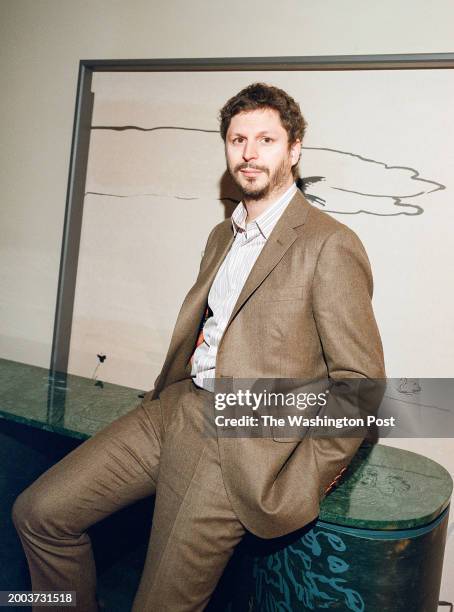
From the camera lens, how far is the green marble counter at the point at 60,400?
6.56 feet

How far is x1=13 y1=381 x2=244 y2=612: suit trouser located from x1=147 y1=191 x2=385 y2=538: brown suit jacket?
10cm

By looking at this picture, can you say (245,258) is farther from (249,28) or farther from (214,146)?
(249,28)

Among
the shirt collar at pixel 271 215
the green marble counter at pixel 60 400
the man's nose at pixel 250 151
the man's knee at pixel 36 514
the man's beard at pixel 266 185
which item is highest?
the man's nose at pixel 250 151

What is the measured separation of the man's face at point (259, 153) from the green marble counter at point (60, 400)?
1029mm

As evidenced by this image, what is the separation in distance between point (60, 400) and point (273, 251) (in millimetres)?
1173

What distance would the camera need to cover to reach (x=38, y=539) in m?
1.69

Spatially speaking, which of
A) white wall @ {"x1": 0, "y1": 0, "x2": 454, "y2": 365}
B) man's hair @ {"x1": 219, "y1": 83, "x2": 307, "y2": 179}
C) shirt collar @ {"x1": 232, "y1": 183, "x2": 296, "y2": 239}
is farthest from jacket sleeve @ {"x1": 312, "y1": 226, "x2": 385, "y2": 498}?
white wall @ {"x1": 0, "y1": 0, "x2": 454, "y2": 365}

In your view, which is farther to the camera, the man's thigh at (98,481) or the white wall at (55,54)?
the white wall at (55,54)

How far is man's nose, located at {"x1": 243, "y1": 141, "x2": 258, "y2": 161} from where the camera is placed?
66.6 inches

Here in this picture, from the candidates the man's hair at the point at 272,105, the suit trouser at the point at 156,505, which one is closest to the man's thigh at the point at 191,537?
the suit trouser at the point at 156,505

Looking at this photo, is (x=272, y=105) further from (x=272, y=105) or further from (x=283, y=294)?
(x=283, y=294)

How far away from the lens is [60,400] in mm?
2213

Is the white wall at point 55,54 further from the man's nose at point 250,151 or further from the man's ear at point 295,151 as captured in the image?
the man's nose at point 250,151

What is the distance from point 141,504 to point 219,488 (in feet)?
3.60
